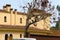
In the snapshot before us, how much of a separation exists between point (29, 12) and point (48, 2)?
85.3 inches

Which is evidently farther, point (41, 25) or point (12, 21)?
point (41, 25)

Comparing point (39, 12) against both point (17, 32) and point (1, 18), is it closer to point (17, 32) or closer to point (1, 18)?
point (17, 32)

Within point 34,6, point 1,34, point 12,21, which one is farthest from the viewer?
point 12,21

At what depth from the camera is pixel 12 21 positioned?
2028 inches

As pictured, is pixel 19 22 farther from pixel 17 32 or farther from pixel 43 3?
pixel 43 3

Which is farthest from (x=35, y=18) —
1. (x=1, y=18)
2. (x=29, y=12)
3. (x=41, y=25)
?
(x=41, y=25)

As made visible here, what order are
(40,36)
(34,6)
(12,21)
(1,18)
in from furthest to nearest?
(12,21)
(1,18)
(40,36)
(34,6)

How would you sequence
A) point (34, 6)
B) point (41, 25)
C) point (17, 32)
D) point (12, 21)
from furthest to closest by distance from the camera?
point (41, 25) → point (12, 21) → point (17, 32) → point (34, 6)

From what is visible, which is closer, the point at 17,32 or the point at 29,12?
the point at 29,12

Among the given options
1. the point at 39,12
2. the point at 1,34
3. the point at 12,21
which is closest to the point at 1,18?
the point at 12,21

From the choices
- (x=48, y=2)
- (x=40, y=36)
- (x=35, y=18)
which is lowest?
(x=40, y=36)

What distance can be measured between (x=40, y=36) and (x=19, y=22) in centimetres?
2132

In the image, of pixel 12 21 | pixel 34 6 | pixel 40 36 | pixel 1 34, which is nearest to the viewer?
pixel 34 6

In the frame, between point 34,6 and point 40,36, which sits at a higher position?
point 34,6
